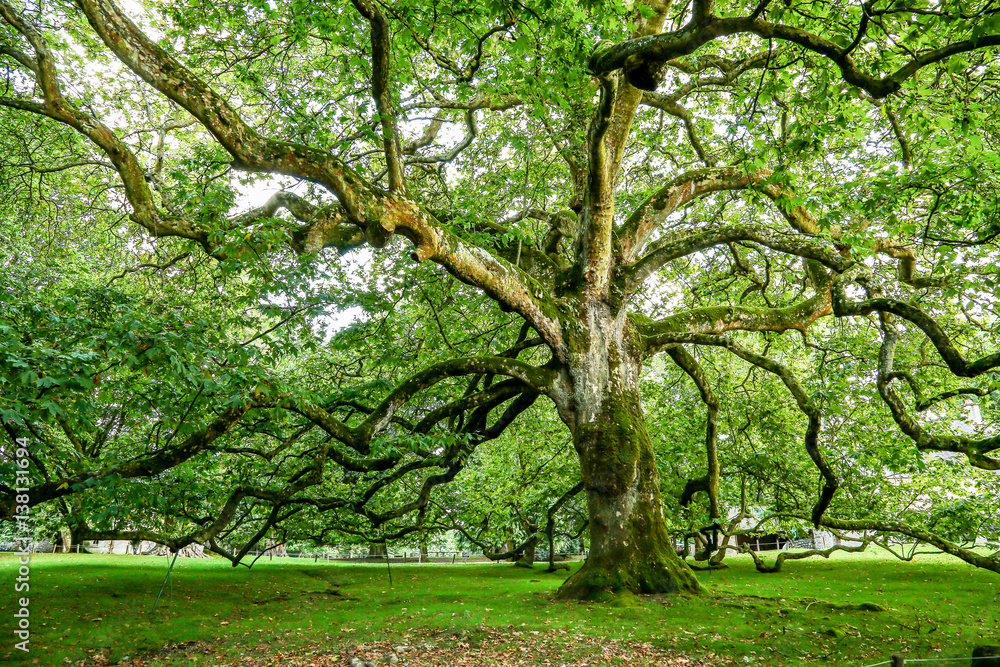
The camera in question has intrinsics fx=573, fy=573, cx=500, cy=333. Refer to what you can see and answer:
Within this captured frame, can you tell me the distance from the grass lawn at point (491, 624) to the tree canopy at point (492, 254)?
1.11 metres

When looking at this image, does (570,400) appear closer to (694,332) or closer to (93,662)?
(694,332)

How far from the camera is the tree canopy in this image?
594 cm

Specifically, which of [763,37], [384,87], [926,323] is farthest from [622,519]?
[384,87]

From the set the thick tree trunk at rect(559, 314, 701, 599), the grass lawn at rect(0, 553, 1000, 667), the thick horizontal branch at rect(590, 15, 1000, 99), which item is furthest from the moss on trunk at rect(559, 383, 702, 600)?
the thick horizontal branch at rect(590, 15, 1000, 99)

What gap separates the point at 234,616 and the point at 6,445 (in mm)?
4693

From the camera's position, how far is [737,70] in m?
9.38

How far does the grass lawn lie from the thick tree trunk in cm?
44

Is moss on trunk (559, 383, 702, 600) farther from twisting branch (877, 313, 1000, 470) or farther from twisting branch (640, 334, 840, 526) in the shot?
twisting branch (877, 313, 1000, 470)

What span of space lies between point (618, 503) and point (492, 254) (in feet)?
14.0

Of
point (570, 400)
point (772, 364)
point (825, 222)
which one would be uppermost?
point (825, 222)

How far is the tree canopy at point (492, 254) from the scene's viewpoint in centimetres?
594

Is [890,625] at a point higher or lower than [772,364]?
lower

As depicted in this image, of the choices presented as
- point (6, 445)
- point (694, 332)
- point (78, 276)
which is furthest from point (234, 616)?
point (694, 332)

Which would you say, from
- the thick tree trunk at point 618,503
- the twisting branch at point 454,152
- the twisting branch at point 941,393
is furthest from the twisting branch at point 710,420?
the twisting branch at point 454,152
